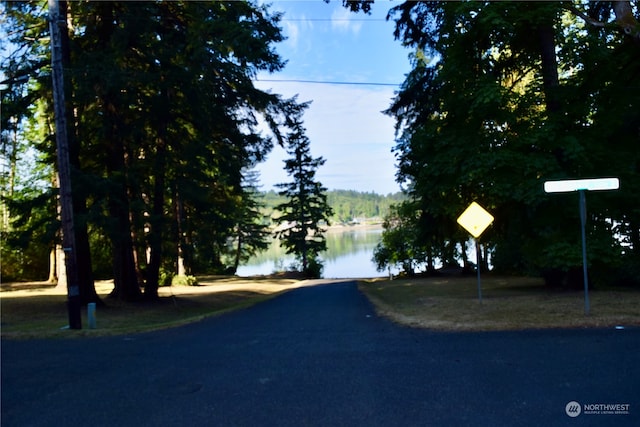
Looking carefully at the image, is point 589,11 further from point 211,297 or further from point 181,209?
point 181,209

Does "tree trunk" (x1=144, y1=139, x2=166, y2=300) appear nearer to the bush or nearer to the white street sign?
the bush

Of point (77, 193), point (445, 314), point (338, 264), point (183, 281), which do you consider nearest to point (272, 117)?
point (77, 193)

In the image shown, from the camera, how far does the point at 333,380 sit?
6508 mm

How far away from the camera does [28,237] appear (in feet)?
51.4

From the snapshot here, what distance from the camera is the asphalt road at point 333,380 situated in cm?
525

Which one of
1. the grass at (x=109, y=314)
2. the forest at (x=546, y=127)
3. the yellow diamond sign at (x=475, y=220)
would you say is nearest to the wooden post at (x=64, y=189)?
the grass at (x=109, y=314)

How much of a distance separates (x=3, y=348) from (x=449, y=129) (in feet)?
43.3

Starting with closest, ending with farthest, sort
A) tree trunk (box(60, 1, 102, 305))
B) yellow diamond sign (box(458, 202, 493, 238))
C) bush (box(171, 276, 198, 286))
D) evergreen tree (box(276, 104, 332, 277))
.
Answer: yellow diamond sign (box(458, 202, 493, 238)) < tree trunk (box(60, 1, 102, 305)) < bush (box(171, 276, 198, 286)) < evergreen tree (box(276, 104, 332, 277))

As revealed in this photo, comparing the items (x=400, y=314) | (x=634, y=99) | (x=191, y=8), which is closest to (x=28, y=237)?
(x=191, y=8)

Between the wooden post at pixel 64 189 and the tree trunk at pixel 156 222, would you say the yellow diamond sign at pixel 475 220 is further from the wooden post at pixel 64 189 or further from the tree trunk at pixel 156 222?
the tree trunk at pixel 156 222

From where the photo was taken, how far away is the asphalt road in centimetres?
525

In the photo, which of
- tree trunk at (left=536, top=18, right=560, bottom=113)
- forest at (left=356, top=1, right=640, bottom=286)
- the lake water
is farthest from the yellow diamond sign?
the lake water

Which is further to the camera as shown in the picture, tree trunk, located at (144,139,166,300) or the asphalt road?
tree trunk, located at (144,139,166,300)

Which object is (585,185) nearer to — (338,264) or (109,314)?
(109,314)
